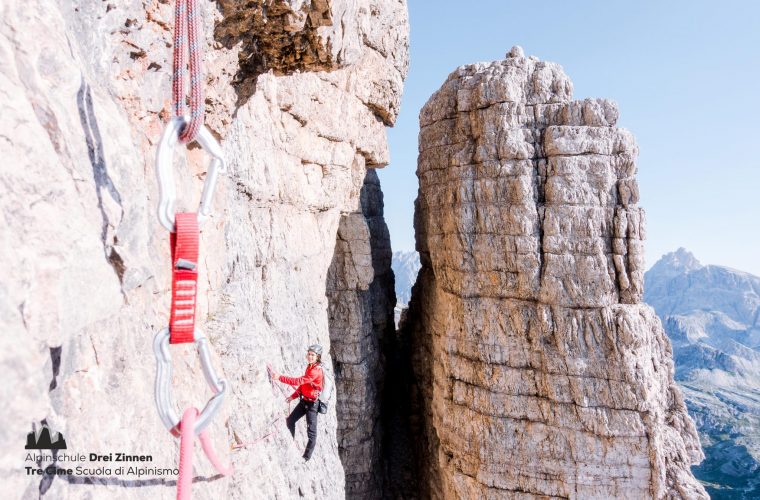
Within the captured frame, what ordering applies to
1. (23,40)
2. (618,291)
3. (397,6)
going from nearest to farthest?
(23,40)
(618,291)
(397,6)

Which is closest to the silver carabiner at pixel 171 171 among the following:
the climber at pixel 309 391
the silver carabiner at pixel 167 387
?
the silver carabiner at pixel 167 387

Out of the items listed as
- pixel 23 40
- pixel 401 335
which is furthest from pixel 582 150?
pixel 23 40

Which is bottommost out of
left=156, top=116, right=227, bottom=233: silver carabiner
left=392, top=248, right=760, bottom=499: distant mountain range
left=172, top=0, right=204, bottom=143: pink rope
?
left=392, top=248, right=760, bottom=499: distant mountain range

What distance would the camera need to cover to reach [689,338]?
102188 millimetres

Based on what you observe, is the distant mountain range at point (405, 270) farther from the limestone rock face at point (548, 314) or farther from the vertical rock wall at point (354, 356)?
the limestone rock face at point (548, 314)

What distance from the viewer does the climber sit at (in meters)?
7.54

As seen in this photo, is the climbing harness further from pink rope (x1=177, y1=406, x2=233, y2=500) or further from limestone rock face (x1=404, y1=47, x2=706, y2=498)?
limestone rock face (x1=404, y1=47, x2=706, y2=498)

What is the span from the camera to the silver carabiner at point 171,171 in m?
2.17

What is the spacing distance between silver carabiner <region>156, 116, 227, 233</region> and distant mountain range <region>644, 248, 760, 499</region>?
6651 cm

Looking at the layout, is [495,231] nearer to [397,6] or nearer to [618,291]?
[618,291]

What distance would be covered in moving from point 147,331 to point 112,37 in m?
2.32

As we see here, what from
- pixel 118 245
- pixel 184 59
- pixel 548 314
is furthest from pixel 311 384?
pixel 548 314

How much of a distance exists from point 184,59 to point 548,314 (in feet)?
35.9

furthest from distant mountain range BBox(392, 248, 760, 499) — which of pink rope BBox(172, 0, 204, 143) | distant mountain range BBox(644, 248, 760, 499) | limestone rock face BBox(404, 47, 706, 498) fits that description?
pink rope BBox(172, 0, 204, 143)
